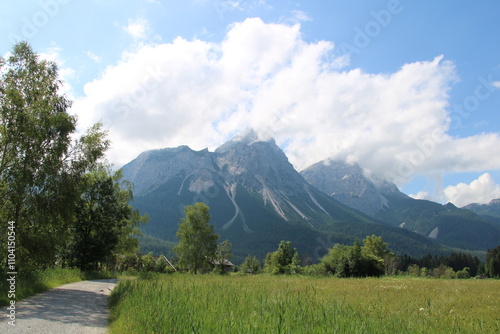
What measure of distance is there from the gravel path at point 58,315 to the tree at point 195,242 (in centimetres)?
4073

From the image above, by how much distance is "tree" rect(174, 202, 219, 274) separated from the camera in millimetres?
54656

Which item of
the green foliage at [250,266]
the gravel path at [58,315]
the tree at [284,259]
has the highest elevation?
the gravel path at [58,315]

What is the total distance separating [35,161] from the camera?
17672 mm

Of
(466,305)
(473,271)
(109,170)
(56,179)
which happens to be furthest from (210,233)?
(473,271)

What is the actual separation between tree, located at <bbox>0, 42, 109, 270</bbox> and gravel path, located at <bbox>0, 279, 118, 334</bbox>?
559 centimetres

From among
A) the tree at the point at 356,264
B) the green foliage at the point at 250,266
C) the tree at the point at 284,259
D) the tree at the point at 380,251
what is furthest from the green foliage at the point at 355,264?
the green foliage at the point at 250,266

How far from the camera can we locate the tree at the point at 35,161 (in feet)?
56.9

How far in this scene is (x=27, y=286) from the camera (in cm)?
1432

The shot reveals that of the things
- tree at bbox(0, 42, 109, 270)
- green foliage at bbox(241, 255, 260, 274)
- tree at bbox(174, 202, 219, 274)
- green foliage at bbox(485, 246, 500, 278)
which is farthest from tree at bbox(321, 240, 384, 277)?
green foliage at bbox(485, 246, 500, 278)

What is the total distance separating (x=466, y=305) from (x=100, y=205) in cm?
3114

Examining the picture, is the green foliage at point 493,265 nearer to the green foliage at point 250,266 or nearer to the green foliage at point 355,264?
the green foliage at point 250,266

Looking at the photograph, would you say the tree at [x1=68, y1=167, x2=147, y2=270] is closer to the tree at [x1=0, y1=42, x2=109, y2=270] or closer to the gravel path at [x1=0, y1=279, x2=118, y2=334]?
the tree at [x1=0, y1=42, x2=109, y2=270]

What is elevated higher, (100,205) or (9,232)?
(100,205)

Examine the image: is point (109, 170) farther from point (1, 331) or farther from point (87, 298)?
point (1, 331)
